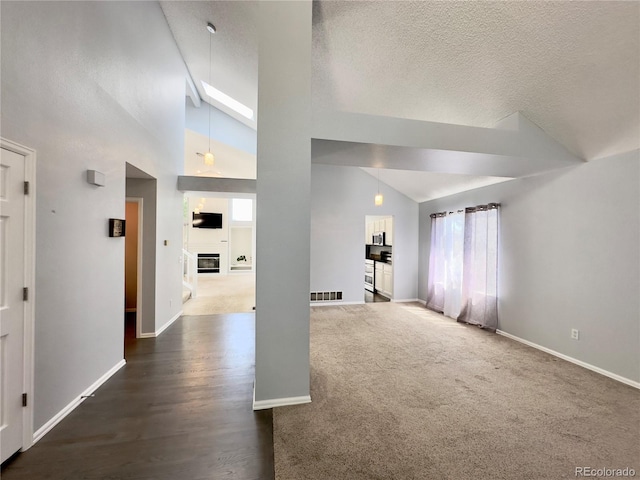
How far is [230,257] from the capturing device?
10852 millimetres

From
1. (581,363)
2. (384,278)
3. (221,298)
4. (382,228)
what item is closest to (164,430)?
(581,363)

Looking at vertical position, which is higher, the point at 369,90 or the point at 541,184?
the point at 369,90

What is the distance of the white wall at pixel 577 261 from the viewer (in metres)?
2.65

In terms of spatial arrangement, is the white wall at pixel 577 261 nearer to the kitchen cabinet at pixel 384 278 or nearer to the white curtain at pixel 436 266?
the white curtain at pixel 436 266

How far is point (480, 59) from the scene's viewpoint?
249 centimetres

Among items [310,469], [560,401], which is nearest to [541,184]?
[560,401]

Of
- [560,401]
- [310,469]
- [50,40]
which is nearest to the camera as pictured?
[310,469]

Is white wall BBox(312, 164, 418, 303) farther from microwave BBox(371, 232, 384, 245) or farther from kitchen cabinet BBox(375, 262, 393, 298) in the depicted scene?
microwave BBox(371, 232, 384, 245)

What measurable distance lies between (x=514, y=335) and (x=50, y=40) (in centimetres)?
604

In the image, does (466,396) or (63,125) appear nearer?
(63,125)

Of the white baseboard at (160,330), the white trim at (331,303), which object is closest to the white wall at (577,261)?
the white trim at (331,303)

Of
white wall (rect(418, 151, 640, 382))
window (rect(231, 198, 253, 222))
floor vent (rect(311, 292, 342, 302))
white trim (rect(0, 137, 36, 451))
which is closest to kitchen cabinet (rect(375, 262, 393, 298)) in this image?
floor vent (rect(311, 292, 342, 302))

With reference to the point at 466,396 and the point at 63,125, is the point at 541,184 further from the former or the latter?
the point at 63,125

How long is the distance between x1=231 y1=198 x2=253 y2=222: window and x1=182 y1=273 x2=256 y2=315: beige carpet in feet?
11.1
